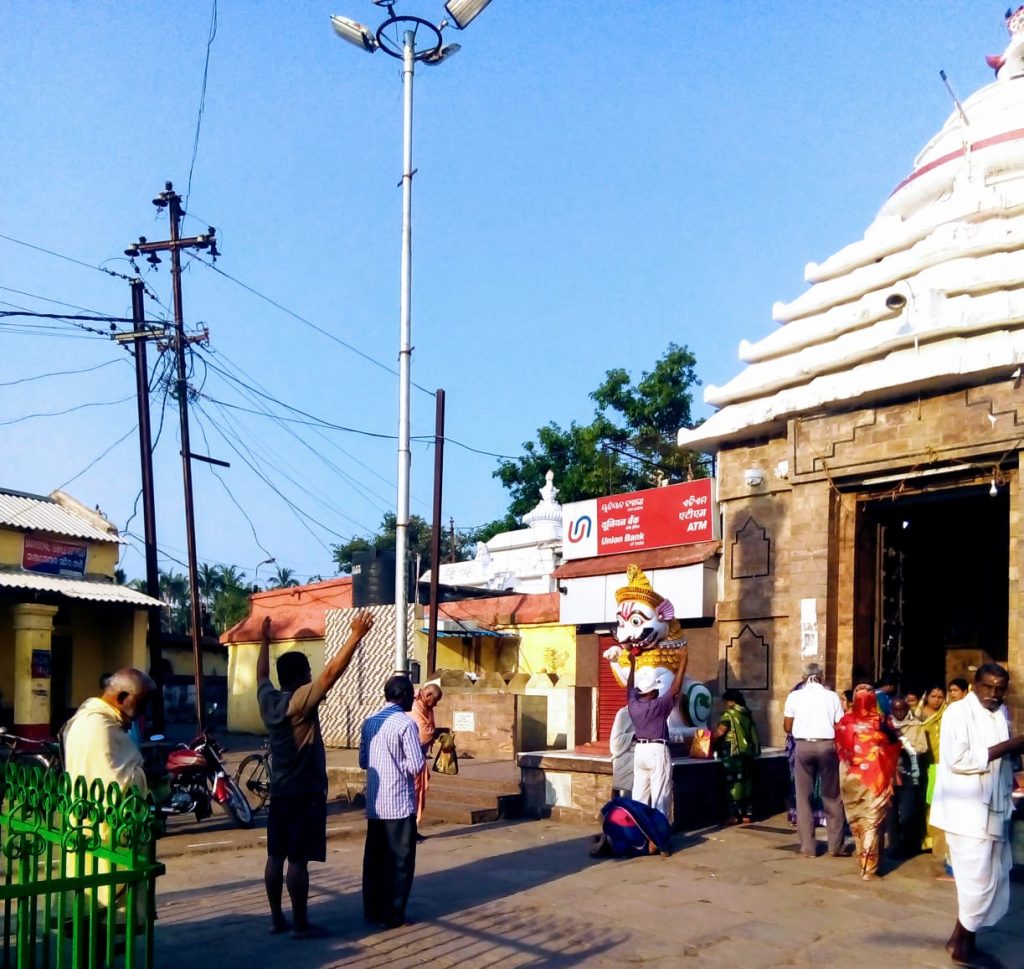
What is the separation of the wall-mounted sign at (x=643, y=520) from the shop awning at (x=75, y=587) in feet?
24.9

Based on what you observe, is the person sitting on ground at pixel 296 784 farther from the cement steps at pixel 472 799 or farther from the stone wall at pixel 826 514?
the stone wall at pixel 826 514

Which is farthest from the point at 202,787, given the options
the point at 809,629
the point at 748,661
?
the point at 809,629

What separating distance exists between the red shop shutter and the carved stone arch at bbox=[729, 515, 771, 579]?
3333 millimetres

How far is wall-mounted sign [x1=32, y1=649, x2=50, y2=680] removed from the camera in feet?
59.6

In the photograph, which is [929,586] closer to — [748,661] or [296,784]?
[748,661]

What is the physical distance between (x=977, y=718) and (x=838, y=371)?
8581 mm

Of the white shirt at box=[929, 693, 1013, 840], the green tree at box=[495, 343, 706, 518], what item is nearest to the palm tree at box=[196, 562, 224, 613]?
the green tree at box=[495, 343, 706, 518]

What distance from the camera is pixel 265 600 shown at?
28359mm

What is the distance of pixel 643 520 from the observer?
56.0 ft

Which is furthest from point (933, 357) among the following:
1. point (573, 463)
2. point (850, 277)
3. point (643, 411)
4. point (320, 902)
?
point (573, 463)

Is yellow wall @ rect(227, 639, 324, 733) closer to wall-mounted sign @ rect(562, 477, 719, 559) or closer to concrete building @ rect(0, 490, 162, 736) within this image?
concrete building @ rect(0, 490, 162, 736)

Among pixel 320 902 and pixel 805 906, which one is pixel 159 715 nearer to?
pixel 320 902

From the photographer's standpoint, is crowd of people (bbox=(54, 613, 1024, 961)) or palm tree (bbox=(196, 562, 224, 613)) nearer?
crowd of people (bbox=(54, 613, 1024, 961))

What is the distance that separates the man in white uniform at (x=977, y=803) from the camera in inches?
240
